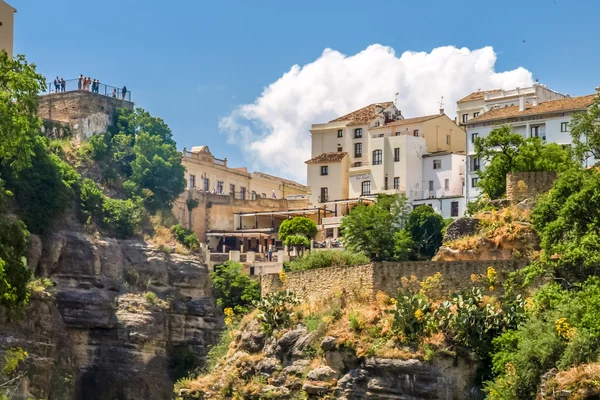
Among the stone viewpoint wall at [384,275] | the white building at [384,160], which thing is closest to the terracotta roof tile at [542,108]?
the white building at [384,160]

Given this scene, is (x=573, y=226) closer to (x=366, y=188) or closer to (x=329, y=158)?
(x=366, y=188)

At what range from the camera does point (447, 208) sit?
96.2m

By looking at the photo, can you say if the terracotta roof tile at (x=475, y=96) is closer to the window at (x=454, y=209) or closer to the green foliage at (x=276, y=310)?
the window at (x=454, y=209)

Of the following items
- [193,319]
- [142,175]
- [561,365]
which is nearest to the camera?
[561,365]

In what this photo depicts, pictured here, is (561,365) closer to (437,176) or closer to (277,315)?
(277,315)

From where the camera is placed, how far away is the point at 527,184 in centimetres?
6331

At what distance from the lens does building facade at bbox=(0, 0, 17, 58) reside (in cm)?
8375

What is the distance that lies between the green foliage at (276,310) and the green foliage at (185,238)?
35.9m

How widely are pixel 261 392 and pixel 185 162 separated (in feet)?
180

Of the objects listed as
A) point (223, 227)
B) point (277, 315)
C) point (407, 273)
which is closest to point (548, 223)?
point (407, 273)

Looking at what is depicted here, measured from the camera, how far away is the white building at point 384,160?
99812mm

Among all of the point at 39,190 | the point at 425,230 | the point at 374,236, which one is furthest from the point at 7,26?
the point at 425,230

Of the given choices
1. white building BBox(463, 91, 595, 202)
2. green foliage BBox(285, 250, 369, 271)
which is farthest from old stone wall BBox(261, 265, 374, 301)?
white building BBox(463, 91, 595, 202)

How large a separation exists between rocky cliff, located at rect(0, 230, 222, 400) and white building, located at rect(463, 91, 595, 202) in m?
18.9
